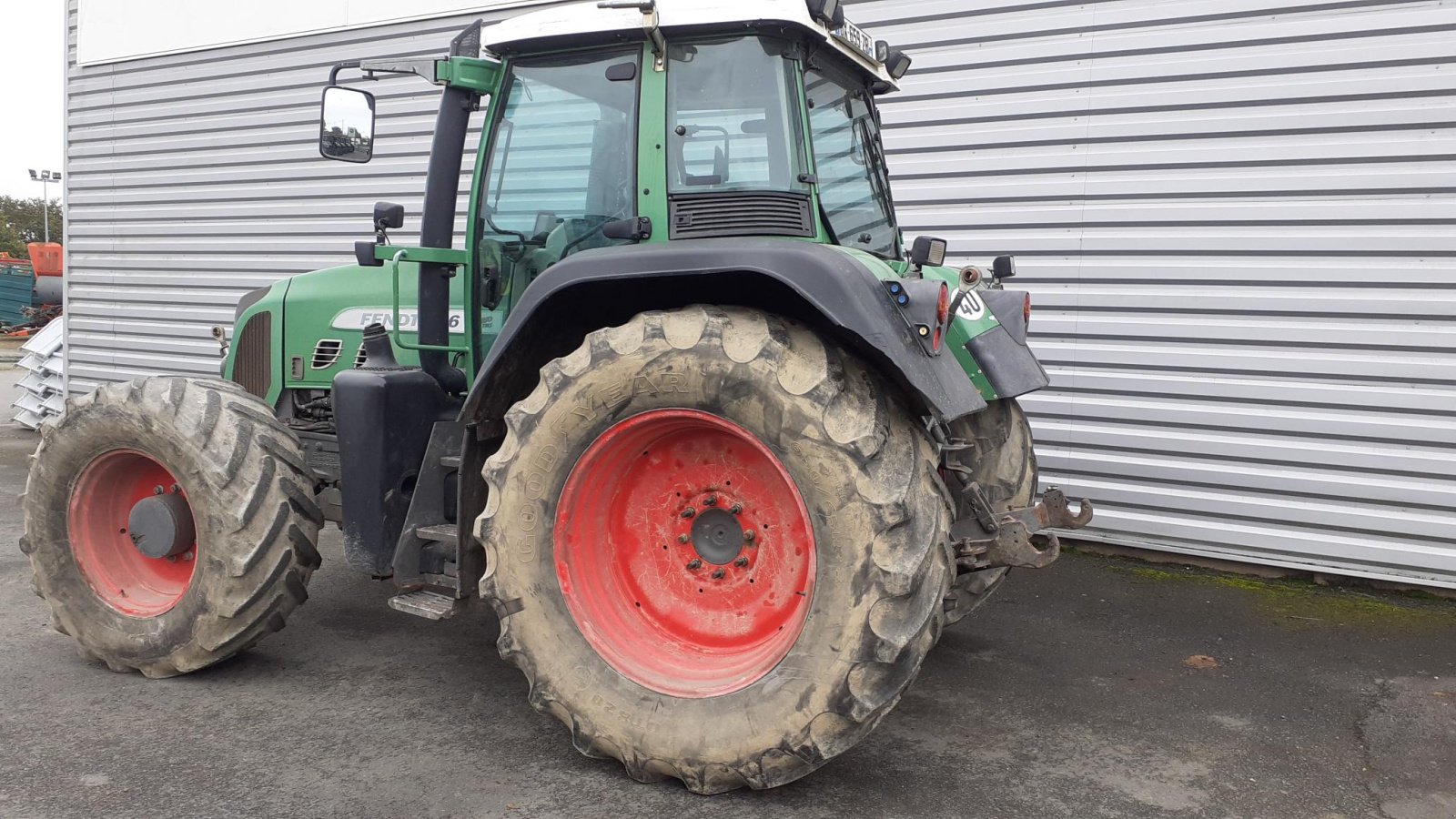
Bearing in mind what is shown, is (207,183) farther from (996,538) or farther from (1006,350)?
(996,538)

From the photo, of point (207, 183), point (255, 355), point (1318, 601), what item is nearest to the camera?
point (255, 355)

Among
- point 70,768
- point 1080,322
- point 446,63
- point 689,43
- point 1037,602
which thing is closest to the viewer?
point 70,768

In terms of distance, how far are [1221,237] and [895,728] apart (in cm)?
344

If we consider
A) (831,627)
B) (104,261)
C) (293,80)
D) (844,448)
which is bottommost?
(831,627)

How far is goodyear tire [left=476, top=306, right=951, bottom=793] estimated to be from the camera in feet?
9.64

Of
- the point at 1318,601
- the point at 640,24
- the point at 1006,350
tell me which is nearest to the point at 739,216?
the point at 640,24

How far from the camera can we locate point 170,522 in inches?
159

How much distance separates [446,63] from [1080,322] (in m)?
3.79

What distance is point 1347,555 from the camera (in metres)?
5.50

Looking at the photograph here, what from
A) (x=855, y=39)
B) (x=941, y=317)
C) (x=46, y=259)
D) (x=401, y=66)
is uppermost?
(x=46, y=259)

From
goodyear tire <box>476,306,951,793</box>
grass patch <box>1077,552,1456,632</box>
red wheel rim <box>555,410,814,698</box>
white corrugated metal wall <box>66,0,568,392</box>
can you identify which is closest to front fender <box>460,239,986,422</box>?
goodyear tire <box>476,306,951,793</box>

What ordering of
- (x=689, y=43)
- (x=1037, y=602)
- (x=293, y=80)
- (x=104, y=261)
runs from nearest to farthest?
(x=689, y=43), (x=1037, y=602), (x=293, y=80), (x=104, y=261)

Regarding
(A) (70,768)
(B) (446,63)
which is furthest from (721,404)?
(A) (70,768)

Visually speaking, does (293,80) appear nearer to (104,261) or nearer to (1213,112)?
(104,261)
